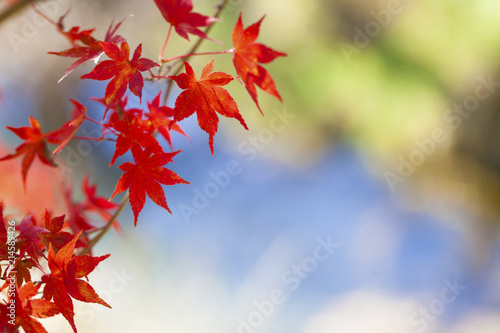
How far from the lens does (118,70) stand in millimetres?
495

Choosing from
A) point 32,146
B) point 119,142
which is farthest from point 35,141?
point 119,142

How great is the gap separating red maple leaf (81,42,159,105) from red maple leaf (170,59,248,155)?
0.05 meters

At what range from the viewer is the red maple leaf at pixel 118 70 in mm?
484

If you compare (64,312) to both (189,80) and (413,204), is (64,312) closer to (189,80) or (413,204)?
(189,80)

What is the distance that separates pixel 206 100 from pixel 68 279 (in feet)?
0.81

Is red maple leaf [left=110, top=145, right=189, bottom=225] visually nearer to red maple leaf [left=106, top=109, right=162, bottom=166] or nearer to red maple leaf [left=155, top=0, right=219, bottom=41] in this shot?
red maple leaf [left=106, top=109, right=162, bottom=166]

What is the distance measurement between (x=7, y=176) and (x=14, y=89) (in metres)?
1.92

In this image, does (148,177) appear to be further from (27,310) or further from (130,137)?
(27,310)

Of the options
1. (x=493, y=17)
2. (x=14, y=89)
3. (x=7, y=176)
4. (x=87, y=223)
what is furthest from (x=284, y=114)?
(x=87, y=223)

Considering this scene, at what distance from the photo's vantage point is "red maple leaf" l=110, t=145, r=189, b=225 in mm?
508

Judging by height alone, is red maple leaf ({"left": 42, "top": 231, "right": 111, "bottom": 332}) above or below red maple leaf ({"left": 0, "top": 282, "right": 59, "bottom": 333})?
above

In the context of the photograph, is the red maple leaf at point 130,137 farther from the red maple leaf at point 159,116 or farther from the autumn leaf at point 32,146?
the autumn leaf at point 32,146

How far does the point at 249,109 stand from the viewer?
11.5 ft

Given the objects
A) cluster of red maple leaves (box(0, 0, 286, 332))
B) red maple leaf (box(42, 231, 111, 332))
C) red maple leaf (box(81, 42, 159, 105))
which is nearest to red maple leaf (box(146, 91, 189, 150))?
cluster of red maple leaves (box(0, 0, 286, 332))
